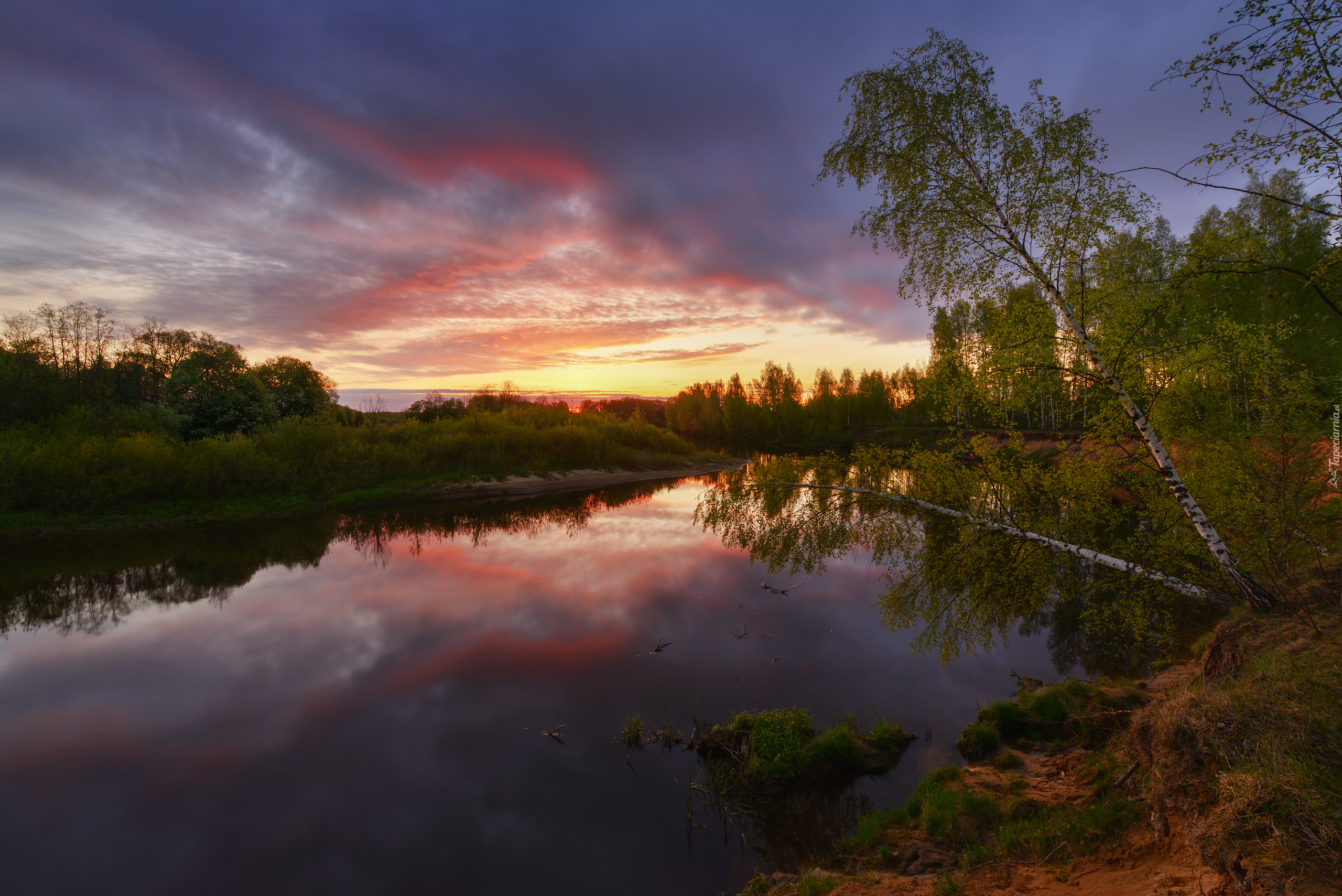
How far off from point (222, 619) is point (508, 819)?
13.9m

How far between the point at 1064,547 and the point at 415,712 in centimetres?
1272

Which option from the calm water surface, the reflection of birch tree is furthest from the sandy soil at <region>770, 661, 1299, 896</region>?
the reflection of birch tree

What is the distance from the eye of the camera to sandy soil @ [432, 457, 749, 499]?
131ft

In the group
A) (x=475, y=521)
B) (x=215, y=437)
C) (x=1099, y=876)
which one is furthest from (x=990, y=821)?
(x=215, y=437)

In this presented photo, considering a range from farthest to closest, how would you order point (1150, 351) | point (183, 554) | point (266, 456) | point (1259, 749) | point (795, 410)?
point (795, 410), point (266, 456), point (183, 554), point (1150, 351), point (1259, 749)

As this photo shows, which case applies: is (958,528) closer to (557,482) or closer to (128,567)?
(128,567)

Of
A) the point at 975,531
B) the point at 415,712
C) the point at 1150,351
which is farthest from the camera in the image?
the point at 415,712

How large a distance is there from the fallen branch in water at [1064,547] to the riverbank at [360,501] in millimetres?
33812

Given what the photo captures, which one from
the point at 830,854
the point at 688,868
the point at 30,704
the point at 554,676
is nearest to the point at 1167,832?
the point at 830,854

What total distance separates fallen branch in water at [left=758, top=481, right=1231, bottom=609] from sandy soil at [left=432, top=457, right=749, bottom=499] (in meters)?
26.7

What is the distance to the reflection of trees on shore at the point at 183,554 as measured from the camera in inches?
643

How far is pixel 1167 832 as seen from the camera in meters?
4.71

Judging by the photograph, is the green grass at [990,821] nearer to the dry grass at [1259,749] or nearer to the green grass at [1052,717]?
the dry grass at [1259,749]

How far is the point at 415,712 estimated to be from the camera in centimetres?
1077
